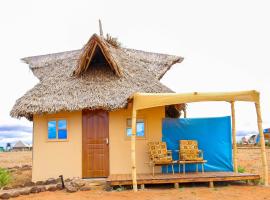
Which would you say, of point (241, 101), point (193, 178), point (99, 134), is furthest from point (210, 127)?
point (99, 134)

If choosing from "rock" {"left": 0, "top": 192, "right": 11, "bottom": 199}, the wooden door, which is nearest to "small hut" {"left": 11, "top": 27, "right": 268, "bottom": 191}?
the wooden door

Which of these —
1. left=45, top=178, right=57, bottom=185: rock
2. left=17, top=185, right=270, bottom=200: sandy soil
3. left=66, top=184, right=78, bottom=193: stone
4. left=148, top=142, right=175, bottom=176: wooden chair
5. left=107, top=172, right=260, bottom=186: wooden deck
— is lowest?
left=17, top=185, right=270, bottom=200: sandy soil

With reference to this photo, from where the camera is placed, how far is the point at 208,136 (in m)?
12.4

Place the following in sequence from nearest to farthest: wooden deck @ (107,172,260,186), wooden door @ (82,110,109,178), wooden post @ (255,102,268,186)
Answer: wooden deck @ (107,172,260,186) < wooden post @ (255,102,268,186) < wooden door @ (82,110,109,178)

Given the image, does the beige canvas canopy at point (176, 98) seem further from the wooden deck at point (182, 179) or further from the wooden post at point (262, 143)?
the wooden deck at point (182, 179)

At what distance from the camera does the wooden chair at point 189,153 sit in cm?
1095

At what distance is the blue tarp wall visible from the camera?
1216cm

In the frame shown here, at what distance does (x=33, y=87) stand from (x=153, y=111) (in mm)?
4185

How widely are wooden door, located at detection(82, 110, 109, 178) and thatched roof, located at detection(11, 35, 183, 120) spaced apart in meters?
0.69

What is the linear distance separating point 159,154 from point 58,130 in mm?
3271

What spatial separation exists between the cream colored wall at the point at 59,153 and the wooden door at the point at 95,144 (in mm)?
154

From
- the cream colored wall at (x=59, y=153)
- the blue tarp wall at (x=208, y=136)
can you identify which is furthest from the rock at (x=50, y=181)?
the blue tarp wall at (x=208, y=136)

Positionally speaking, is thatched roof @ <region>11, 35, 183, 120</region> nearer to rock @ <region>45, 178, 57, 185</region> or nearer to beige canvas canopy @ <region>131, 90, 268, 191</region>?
beige canvas canopy @ <region>131, 90, 268, 191</region>

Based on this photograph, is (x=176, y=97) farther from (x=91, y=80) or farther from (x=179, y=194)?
(x=91, y=80)
